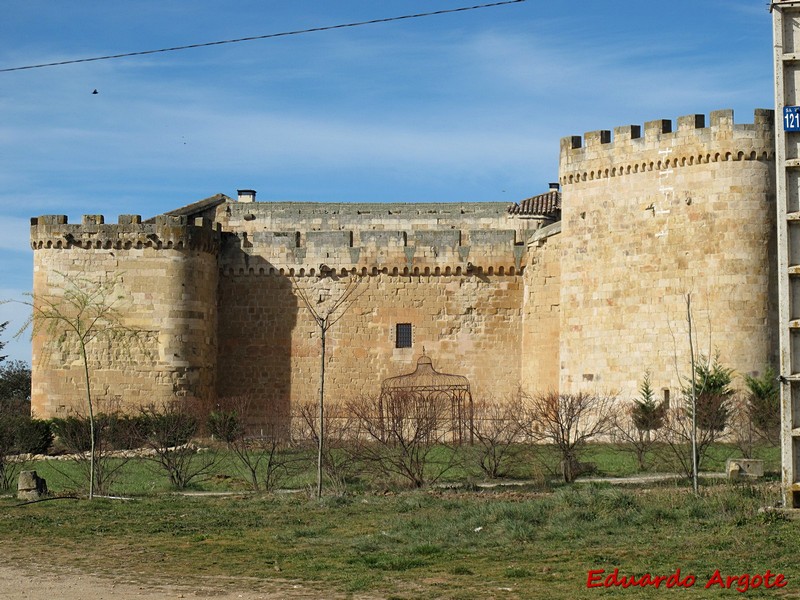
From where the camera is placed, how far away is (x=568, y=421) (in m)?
25.3

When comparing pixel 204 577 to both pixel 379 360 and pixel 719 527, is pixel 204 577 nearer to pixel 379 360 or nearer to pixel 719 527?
pixel 719 527

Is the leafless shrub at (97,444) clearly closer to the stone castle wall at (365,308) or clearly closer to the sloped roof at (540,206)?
the stone castle wall at (365,308)

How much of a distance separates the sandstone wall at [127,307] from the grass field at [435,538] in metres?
12.5

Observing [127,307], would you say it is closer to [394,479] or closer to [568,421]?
[568,421]

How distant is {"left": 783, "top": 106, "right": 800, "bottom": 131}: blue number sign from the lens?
16625 millimetres

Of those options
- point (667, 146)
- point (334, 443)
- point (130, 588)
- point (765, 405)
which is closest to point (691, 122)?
point (667, 146)

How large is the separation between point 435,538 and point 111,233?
780 inches

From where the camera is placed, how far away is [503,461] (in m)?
24.9

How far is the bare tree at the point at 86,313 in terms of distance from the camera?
33.7 metres

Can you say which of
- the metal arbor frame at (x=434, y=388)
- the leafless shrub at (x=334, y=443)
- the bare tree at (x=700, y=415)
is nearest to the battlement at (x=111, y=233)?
the metal arbor frame at (x=434, y=388)

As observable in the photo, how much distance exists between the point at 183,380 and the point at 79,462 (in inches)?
327

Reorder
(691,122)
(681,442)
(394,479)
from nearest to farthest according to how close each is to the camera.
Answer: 1. (394,479)
2. (681,442)
3. (691,122)

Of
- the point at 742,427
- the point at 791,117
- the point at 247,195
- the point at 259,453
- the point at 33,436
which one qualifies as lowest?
the point at 259,453

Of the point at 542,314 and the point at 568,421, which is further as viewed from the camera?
the point at 542,314
